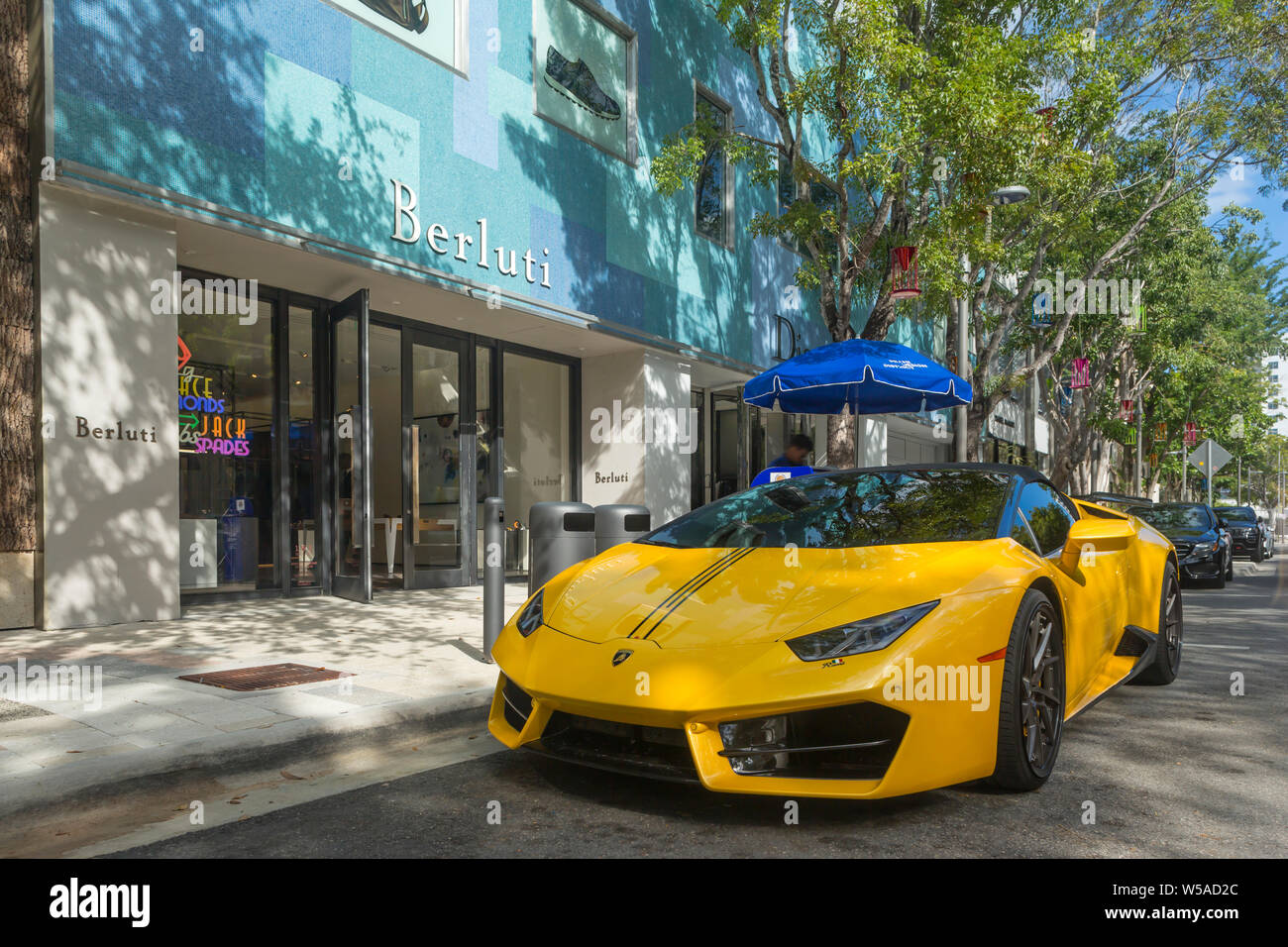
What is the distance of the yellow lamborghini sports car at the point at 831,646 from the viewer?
287cm

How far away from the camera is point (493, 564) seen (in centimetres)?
589

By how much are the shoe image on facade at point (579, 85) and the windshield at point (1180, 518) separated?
33.3 feet

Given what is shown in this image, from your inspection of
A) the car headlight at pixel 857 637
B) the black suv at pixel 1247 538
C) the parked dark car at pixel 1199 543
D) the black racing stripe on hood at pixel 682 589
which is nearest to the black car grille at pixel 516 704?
the black racing stripe on hood at pixel 682 589

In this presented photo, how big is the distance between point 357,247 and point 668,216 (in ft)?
19.8

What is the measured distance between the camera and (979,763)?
10.2 feet

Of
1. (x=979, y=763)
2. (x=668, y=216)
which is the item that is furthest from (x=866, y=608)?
(x=668, y=216)

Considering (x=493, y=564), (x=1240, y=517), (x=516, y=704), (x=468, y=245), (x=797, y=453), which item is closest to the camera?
(x=516, y=704)

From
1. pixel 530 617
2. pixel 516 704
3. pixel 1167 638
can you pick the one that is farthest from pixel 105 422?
pixel 1167 638

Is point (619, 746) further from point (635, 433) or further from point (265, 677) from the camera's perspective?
point (635, 433)

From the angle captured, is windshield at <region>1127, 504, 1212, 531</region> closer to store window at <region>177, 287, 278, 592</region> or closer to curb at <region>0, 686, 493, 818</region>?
store window at <region>177, 287, 278, 592</region>

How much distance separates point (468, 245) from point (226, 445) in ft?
10.9

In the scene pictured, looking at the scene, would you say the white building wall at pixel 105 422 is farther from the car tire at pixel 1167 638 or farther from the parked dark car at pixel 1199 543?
the parked dark car at pixel 1199 543

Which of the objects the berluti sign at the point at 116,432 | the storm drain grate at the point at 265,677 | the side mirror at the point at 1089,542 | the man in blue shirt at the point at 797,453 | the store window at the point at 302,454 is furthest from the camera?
the store window at the point at 302,454
